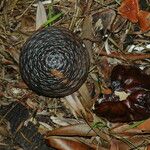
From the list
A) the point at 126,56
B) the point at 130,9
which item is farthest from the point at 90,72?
the point at 130,9

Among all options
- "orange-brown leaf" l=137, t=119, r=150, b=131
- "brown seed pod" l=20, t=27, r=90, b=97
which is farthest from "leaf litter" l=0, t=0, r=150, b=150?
"brown seed pod" l=20, t=27, r=90, b=97

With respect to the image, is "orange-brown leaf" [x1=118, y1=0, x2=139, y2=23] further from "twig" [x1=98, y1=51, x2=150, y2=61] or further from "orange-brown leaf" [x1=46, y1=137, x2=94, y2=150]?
"orange-brown leaf" [x1=46, y1=137, x2=94, y2=150]

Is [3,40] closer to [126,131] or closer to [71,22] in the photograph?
[71,22]

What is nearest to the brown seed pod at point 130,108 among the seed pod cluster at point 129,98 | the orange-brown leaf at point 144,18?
the seed pod cluster at point 129,98

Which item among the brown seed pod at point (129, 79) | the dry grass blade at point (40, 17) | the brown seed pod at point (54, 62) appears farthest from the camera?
the dry grass blade at point (40, 17)

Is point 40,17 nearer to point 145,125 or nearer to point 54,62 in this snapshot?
point 54,62

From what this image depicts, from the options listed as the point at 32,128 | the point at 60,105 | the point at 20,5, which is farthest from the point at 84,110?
the point at 20,5

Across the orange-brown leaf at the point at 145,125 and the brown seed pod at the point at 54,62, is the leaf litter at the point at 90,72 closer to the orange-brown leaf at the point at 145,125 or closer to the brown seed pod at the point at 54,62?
the orange-brown leaf at the point at 145,125
